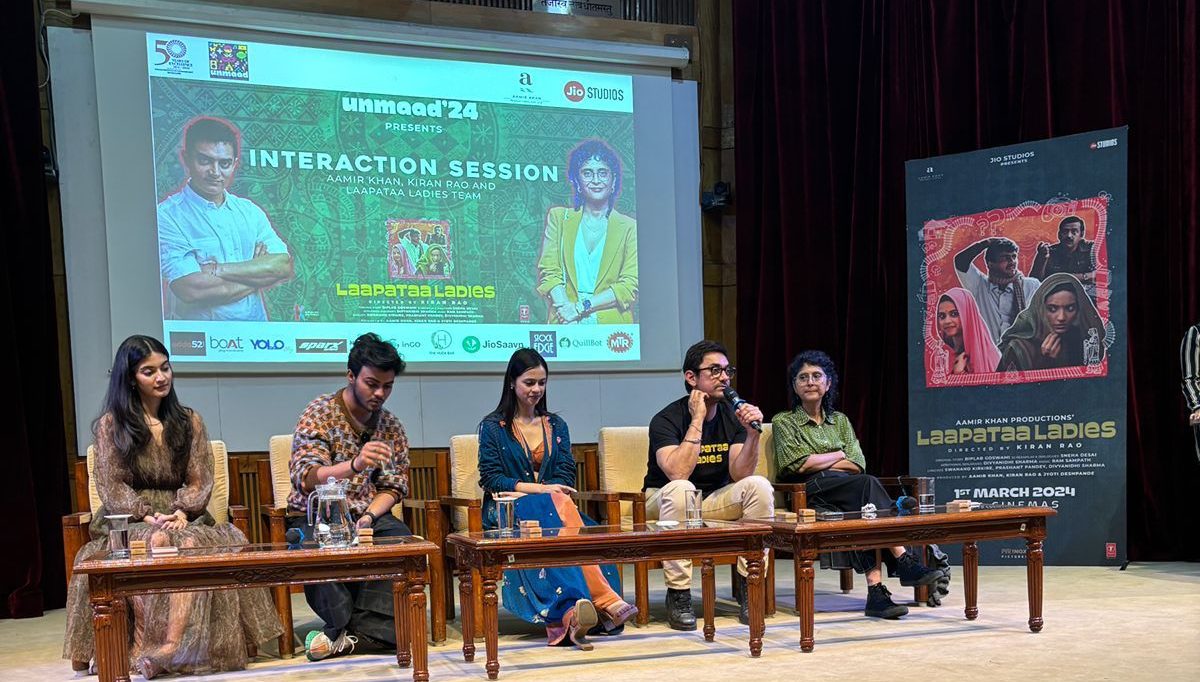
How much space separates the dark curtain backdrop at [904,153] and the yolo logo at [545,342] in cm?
109

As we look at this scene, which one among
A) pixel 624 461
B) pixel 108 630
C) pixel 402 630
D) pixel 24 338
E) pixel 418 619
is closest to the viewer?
pixel 108 630

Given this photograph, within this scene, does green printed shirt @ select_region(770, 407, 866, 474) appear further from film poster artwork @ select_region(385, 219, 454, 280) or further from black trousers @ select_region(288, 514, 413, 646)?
film poster artwork @ select_region(385, 219, 454, 280)

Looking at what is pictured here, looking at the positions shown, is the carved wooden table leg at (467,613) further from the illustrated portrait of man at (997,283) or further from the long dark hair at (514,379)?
the illustrated portrait of man at (997,283)

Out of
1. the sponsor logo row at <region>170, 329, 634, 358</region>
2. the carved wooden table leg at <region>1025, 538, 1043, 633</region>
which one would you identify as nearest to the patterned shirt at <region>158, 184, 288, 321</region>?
the sponsor logo row at <region>170, 329, 634, 358</region>

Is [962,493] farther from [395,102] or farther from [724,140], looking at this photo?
[395,102]

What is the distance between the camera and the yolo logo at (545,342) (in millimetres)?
5453

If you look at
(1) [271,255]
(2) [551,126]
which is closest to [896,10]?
(2) [551,126]

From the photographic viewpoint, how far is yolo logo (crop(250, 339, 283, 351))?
495 cm

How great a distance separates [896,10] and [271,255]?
3.39 m

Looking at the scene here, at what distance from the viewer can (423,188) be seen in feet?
17.4

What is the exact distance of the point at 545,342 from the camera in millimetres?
5473

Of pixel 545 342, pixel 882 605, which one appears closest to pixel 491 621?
pixel 882 605

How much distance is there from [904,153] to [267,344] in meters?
3.31

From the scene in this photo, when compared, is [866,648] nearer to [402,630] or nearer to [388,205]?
[402,630]
